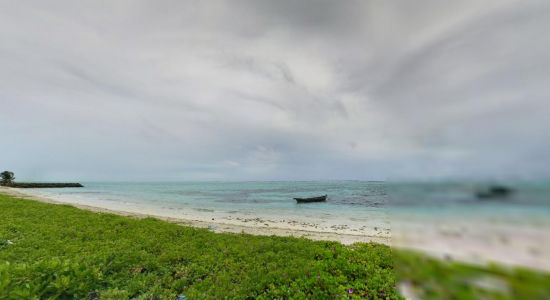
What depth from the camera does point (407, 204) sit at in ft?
4.63

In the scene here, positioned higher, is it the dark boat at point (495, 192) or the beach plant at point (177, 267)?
the dark boat at point (495, 192)

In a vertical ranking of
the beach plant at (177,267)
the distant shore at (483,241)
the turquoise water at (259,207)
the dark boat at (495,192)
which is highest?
the dark boat at (495,192)

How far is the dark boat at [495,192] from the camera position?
2.80 ft

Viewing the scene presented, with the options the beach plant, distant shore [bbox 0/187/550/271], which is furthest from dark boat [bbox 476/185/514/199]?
the beach plant

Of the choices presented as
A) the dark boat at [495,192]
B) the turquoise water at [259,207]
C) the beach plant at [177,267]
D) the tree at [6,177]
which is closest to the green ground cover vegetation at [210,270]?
the beach plant at [177,267]

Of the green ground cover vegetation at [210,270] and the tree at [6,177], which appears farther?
the tree at [6,177]

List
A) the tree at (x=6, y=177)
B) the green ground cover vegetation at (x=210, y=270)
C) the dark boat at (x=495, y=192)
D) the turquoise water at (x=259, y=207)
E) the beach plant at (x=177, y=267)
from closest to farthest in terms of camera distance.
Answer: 1. the dark boat at (x=495, y=192)
2. the green ground cover vegetation at (x=210, y=270)
3. the beach plant at (x=177, y=267)
4. the turquoise water at (x=259, y=207)
5. the tree at (x=6, y=177)

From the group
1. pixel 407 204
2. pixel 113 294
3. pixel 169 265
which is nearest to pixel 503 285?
pixel 407 204

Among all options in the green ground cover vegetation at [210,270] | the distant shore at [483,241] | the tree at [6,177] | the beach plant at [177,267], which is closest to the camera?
the distant shore at [483,241]

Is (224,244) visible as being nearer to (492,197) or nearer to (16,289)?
(16,289)

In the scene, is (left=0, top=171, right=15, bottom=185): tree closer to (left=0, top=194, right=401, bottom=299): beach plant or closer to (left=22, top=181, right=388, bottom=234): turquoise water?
(left=22, top=181, right=388, bottom=234): turquoise water

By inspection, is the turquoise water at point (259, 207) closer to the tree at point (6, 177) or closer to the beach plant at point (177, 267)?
the beach plant at point (177, 267)

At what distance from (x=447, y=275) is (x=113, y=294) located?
6.75 meters

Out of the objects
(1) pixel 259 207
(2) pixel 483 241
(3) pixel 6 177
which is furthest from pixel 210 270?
(3) pixel 6 177
